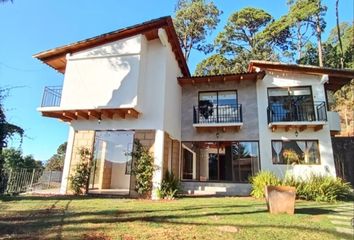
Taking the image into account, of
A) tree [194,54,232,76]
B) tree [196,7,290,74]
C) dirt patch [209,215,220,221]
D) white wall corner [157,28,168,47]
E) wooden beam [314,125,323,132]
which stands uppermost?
tree [196,7,290,74]

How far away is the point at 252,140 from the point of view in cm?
1391

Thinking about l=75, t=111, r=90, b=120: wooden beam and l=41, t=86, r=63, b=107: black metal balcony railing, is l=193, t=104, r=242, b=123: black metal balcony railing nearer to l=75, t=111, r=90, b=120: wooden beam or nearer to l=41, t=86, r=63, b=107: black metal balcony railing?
l=75, t=111, r=90, b=120: wooden beam

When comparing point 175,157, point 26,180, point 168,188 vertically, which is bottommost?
point 168,188

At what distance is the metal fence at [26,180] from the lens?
11215 millimetres

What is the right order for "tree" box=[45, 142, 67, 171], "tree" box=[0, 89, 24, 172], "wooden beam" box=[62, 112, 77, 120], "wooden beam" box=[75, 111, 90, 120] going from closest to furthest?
"tree" box=[0, 89, 24, 172]
"wooden beam" box=[75, 111, 90, 120]
"wooden beam" box=[62, 112, 77, 120]
"tree" box=[45, 142, 67, 171]

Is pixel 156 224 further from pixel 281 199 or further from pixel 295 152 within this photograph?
pixel 295 152

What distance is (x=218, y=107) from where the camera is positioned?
48.7ft

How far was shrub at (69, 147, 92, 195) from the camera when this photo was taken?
11.6m

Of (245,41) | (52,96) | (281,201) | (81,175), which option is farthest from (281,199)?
(245,41)

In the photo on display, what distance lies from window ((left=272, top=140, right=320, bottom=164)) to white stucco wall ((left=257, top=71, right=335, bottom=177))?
207 mm

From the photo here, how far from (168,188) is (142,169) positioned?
1.38 metres

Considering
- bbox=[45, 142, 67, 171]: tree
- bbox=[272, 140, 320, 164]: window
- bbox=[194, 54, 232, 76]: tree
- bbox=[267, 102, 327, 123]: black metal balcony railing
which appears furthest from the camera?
bbox=[45, 142, 67, 171]: tree

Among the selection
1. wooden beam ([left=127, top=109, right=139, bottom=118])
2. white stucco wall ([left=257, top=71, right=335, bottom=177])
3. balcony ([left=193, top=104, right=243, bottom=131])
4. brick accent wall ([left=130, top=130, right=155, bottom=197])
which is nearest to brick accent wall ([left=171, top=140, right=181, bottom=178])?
balcony ([left=193, top=104, right=243, bottom=131])

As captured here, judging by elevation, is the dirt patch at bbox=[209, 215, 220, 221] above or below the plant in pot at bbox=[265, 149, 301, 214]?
below
